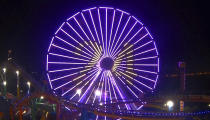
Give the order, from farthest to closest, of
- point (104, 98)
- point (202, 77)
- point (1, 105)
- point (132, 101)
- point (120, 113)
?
point (202, 77)
point (104, 98)
point (132, 101)
point (120, 113)
point (1, 105)

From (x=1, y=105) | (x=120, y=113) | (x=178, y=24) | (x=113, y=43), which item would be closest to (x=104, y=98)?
(x=113, y=43)

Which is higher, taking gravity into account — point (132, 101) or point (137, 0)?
point (137, 0)

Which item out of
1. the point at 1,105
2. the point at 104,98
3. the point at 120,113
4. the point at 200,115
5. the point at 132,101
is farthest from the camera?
the point at 104,98

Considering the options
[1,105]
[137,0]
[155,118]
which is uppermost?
[137,0]

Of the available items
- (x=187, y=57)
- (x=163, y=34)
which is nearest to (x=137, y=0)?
(x=163, y=34)

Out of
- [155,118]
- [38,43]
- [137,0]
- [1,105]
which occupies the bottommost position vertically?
[155,118]

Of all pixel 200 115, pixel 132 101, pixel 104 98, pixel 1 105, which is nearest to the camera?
pixel 1 105

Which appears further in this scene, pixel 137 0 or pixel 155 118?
pixel 137 0

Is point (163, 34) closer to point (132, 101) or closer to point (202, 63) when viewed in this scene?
point (202, 63)

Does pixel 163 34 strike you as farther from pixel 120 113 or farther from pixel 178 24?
pixel 120 113

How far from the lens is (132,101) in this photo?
11875 millimetres

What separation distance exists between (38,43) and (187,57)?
9903 millimetres

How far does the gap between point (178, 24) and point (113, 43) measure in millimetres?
7421

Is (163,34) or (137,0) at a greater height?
(137,0)
